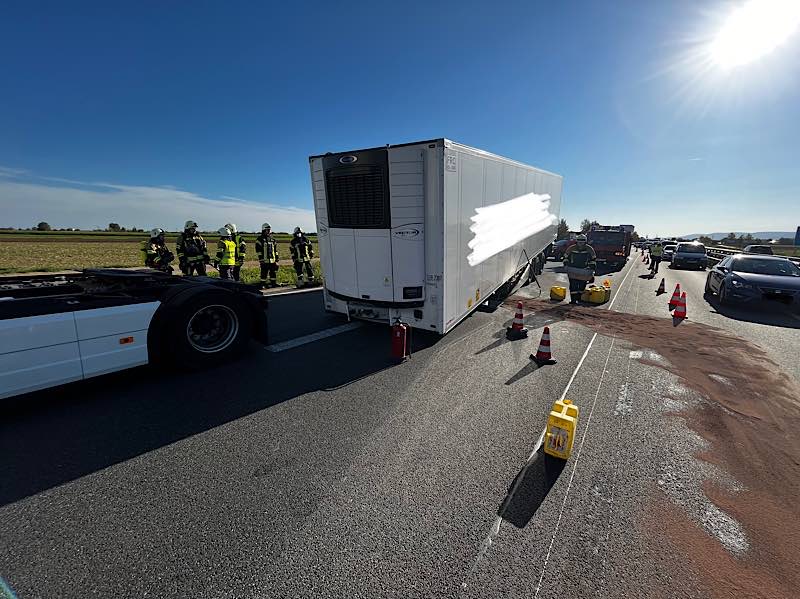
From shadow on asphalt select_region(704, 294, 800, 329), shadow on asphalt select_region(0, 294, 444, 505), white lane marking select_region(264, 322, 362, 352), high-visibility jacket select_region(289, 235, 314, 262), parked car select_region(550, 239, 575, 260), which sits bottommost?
shadow on asphalt select_region(704, 294, 800, 329)

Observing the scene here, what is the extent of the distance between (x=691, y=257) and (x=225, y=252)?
23879 millimetres

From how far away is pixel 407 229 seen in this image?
17.3 feet

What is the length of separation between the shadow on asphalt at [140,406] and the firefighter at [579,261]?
20.0ft

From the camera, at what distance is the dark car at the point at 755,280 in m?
8.17

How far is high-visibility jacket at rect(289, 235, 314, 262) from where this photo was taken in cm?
1163

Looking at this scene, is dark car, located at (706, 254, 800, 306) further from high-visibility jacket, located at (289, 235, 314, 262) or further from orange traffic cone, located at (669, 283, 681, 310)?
high-visibility jacket, located at (289, 235, 314, 262)

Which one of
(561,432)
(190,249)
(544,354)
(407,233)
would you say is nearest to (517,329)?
(544,354)

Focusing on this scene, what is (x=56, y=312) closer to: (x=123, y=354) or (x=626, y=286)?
(x=123, y=354)

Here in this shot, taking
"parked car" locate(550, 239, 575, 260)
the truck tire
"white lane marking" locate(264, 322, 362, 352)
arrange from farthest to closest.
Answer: "parked car" locate(550, 239, 575, 260) → "white lane marking" locate(264, 322, 362, 352) → the truck tire

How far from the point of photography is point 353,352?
18.5ft

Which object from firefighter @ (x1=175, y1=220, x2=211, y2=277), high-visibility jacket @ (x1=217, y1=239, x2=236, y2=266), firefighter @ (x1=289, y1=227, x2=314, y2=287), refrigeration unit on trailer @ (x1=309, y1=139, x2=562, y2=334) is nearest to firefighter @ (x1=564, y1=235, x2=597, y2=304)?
refrigeration unit on trailer @ (x1=309, y1=139, x2=562, y2=334)

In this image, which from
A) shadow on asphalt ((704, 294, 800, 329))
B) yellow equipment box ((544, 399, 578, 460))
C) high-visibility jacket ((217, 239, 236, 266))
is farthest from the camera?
high-visibility jacket ((217, 239, 236, 266))

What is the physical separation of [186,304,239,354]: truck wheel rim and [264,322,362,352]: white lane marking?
742 mm

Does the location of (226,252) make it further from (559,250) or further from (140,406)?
(559,250)
